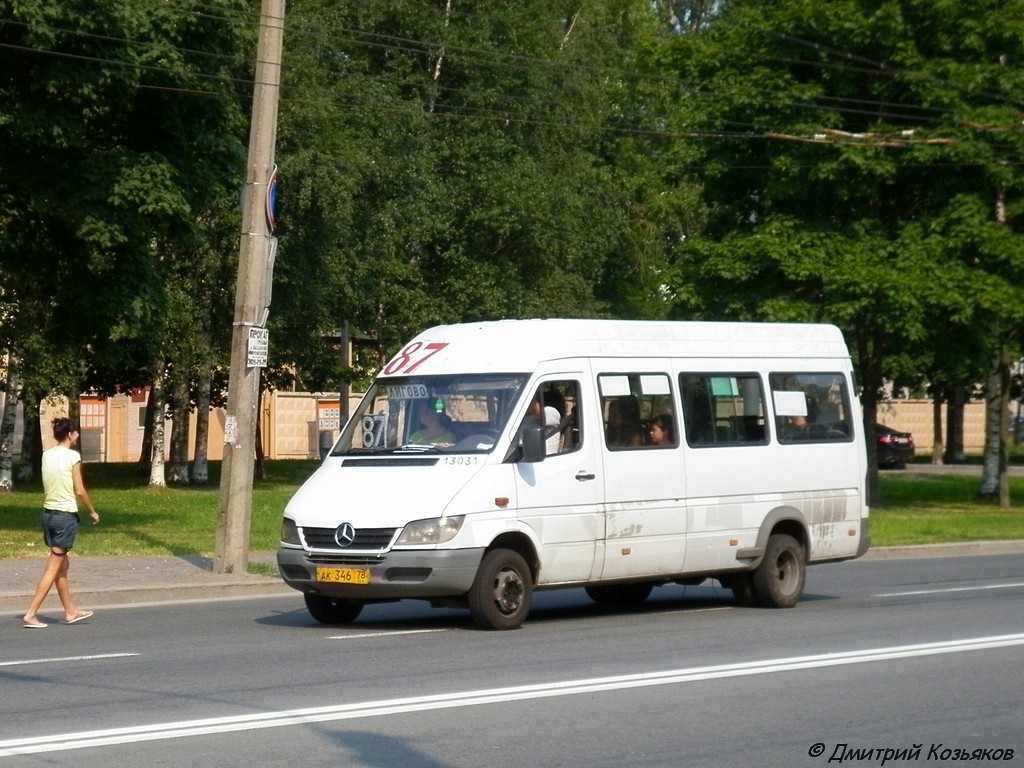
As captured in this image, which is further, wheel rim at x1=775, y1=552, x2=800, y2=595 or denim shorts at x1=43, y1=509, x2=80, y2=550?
wheel rim at x1=775, y1=552, x2=800, y2=595

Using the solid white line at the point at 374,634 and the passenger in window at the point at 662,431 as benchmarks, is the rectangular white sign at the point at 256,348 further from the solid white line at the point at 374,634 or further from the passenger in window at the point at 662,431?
the solid white line at the point at 374,634

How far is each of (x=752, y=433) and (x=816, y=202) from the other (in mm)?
18850

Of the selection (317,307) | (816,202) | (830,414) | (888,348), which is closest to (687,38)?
(816,202)

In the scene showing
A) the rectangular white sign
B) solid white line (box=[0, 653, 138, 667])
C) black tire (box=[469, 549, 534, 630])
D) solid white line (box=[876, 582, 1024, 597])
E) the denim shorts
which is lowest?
solid white line (box=[0, 653, 138, 667])

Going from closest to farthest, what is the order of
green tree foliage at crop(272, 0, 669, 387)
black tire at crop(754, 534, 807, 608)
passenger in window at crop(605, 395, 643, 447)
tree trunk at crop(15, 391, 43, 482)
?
passenger in window at crop(605, 395, 643, 447) < black tire at crop(754, 534, 807, 608) < green tree foliage at crop(272, 0, 669, 387) < tree trunk at crop(15, 391, 43, 482)

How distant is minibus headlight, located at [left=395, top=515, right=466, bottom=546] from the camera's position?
12907 millimetres

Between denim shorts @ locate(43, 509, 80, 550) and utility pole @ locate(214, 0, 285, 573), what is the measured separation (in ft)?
12.5

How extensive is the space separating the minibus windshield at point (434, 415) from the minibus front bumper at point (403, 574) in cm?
103

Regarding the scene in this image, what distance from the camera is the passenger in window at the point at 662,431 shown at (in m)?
14.9

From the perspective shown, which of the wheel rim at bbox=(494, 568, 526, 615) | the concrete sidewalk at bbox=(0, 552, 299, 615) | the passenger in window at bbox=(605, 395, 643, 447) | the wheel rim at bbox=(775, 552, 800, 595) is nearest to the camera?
the wheel rim at bbox=(494, 568, 526, 615)

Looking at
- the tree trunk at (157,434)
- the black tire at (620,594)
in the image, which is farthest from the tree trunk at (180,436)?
the black tire at (620,594)

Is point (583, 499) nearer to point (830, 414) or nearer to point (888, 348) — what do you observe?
point (830, 414)

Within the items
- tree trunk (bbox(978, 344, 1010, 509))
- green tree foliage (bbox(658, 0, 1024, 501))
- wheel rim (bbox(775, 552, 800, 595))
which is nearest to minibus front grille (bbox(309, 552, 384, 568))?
wheel rim (bbox(775, 552, 800, 595))

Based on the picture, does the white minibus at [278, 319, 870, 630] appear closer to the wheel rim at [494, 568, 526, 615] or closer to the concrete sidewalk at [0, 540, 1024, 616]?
the wheel rim at [494, 568, 526, 615]
